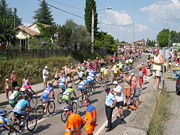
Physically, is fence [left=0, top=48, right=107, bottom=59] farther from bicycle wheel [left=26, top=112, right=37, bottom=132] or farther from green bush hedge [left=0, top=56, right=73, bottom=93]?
bicycle wheel [left=26, top=112, right=37, bottom=132]

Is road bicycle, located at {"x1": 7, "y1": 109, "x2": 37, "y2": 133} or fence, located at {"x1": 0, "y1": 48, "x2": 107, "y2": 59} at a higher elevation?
fence, located at {"x1": 0, "y1": 48, "x2": 107, "y2": 59}

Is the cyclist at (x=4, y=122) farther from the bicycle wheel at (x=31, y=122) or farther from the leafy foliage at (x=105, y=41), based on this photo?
the leafy foliage at (x=105, y=41)

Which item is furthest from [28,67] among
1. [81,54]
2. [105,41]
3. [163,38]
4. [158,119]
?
[163,38]

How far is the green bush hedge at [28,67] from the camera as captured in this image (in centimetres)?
1566

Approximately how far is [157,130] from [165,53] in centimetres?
745

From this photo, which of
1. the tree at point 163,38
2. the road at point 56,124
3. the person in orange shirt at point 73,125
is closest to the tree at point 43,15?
the road at point 56,124

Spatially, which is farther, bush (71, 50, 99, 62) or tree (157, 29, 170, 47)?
tree (157, 29, 170, 47)

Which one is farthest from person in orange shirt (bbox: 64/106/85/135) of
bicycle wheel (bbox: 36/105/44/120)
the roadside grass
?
bicycle wheel (bbox: 36/105/44/120)

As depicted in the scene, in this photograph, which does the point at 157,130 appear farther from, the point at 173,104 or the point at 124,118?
the point at 173,104

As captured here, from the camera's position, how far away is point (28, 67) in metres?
18.1

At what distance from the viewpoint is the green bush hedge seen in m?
15.7

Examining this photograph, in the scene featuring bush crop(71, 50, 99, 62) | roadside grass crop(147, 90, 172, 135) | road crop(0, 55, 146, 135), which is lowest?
road crop(0, 55, 146, 135)

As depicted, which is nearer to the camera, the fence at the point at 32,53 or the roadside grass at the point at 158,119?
the roadside grass at the point at 158,119

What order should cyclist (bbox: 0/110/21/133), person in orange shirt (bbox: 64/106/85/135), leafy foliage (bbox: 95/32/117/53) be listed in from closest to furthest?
person in orange shirt (bbox: 64/106/85/135)
cyclist (bbox: 0/110/21/133)
leafy foliage (bbox: 95/32/117/53)
